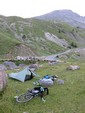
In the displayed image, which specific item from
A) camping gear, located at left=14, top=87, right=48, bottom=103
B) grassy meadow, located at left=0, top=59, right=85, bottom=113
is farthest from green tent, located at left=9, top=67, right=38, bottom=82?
camping gear, located at left=14, top=87, right=48, bottom=103

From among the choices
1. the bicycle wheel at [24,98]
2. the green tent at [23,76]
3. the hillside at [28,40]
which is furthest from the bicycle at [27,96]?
the hillside at [28,40]

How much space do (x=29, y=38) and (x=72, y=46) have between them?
32884 mm

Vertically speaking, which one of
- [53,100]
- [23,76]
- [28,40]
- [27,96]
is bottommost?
[28,40]

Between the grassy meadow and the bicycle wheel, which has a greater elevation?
the bicycle wheel

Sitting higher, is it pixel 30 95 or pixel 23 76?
pixel 23 76

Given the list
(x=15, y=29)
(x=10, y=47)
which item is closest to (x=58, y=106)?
(x=10, y=47)

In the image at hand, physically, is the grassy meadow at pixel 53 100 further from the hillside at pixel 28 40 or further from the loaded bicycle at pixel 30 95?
the hillside at pixel 28 40

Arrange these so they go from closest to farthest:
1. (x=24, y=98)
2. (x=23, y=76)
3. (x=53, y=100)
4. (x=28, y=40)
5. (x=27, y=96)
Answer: (x=24, y=98) < (x=27, y=96) < (x=53, y=100) < (x=23, y=76) < (x=28, y=40)

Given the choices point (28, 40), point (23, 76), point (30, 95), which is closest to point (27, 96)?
point (30, 95)

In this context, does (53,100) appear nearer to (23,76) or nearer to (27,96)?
(27,96)

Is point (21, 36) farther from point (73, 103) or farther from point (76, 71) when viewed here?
point (73, 103)

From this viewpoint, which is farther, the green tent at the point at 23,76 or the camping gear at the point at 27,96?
the green tent at the point at 23,76

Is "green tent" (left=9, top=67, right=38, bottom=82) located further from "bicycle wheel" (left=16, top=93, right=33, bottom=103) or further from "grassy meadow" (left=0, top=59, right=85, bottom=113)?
"bicycle wheel" (left=16, top=93, right=33, bottom=103)

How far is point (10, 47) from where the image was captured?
9062 centimetres
